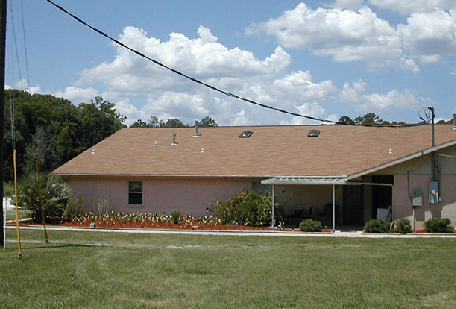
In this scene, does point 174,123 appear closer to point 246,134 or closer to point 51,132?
point 51,132

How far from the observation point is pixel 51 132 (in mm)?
57562

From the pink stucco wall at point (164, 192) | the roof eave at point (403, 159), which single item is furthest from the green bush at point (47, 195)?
the roof eave at point (403, 159)

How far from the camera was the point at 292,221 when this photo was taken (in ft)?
81.4

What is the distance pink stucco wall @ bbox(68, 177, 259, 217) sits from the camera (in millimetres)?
26250

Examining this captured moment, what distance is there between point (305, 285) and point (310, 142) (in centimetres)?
1865

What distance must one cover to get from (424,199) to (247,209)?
7386 mm

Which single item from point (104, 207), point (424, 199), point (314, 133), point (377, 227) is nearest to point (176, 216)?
point (104, 207)

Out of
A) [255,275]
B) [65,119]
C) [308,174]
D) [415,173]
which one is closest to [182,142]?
[308,174]

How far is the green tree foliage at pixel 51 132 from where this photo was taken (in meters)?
54.6

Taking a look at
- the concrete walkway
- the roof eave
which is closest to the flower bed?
the concrete walkway

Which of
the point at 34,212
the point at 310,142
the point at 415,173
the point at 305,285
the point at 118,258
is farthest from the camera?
the point at 310,142

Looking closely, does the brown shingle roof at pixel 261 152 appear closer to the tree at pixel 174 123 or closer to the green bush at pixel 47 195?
the green bush at pixel 47 195

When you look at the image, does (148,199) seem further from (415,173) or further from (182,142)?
(415,173)

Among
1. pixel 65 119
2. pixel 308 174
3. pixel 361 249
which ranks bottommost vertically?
pixel 361 249
